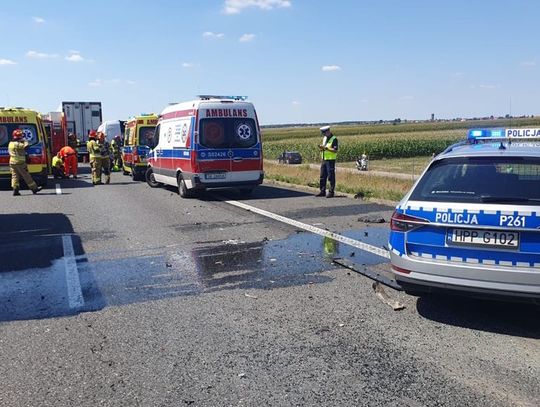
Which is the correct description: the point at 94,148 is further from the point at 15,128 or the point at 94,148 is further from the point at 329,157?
the point at 329,157

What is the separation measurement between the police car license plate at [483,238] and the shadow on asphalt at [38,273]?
3.41 m

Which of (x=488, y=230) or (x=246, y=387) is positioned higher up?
(x=488, y=230)

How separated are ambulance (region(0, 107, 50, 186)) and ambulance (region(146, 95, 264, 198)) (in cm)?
529

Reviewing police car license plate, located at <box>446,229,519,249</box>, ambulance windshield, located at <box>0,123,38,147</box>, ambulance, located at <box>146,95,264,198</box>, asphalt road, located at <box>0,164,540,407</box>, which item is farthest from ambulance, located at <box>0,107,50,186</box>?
police car license plate, located at <box>446,229,519,249</box>

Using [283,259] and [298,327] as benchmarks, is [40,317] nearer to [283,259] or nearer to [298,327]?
[298,327]

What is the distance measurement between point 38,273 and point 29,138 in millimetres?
11906

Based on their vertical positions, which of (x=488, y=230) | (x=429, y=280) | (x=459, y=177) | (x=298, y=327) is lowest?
(x=298, y=327)

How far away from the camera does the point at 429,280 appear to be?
4.69 meters

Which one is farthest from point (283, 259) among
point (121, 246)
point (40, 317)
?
point (40, 317)

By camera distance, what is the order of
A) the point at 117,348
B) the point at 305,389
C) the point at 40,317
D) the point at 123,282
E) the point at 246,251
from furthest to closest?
the point at 246,251 < the point at 123,282 < the point at 40,317 < the point at 117,348 < the point at 305,389

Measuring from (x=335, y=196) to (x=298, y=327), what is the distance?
952 centimetres

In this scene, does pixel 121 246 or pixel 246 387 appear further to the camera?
pixel 121 246

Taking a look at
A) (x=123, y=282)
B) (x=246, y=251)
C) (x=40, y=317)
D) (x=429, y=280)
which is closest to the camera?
(x=429, y=280)

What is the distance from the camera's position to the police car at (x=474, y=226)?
4324 millimetres
